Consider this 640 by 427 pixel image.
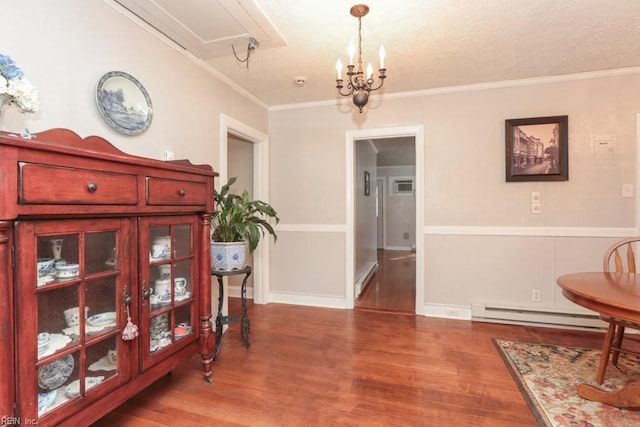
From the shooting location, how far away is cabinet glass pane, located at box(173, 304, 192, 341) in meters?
1.75

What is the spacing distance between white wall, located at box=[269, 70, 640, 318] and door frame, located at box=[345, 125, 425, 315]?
6cm

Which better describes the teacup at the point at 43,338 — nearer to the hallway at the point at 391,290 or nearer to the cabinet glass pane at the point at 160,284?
the cabinet glass pane at the point at 160,284

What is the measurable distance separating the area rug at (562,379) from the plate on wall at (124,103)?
2.86 metres

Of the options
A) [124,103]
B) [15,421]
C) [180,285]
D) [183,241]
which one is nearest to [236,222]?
[183,241]

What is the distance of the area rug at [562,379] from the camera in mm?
1590

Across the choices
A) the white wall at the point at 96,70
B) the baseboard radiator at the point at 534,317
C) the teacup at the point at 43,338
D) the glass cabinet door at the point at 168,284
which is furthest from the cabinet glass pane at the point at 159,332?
the baseboard radiator at the point at 534,317

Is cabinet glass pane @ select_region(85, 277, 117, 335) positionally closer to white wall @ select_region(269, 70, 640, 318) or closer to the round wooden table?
the round wooden table

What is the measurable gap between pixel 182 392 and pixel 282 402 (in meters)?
0.63

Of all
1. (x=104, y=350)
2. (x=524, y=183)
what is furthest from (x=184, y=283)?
(x=524, y=183)

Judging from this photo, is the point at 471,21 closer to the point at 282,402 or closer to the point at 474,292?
the point at 474,292

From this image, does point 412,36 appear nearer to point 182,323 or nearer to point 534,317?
point 182,323

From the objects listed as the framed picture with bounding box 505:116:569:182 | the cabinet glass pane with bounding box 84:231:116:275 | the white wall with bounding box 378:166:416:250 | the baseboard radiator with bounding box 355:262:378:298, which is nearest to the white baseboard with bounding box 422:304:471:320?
the baseboard radiator with bounding box 355:262:378:298

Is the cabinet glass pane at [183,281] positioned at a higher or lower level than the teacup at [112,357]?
higher

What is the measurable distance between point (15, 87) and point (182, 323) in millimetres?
1338
